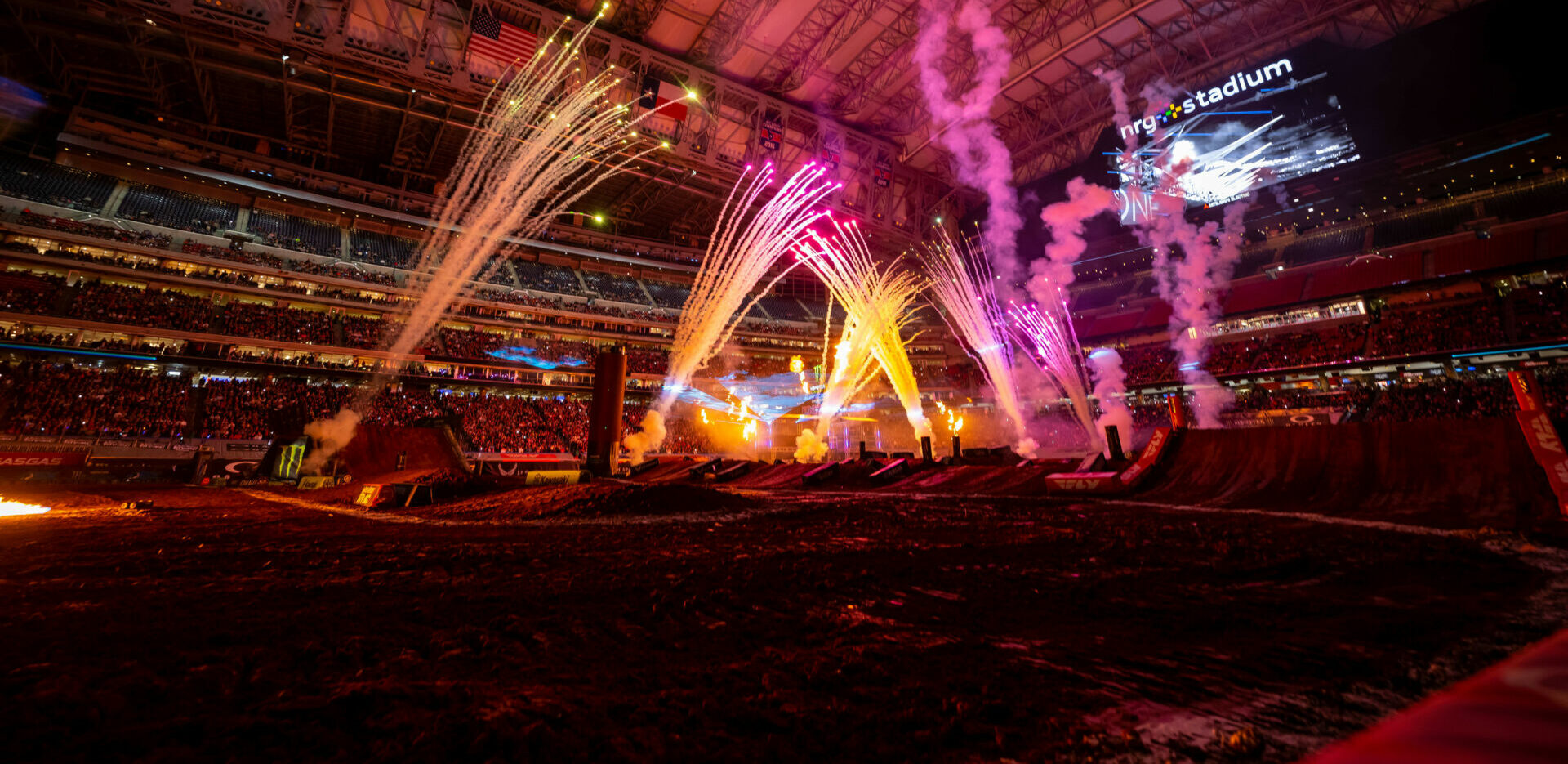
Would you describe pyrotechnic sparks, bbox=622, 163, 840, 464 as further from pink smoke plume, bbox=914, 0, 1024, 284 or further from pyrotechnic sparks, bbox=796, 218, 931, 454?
pink smoke plume, bbox=914, 0, 1024, 284

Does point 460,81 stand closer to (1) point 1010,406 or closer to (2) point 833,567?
(2) point 833,567

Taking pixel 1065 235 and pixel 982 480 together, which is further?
pixel 1065 235

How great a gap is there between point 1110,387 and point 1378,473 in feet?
87.1

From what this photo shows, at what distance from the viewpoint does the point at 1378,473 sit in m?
10.9

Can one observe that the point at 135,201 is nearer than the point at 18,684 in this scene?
No

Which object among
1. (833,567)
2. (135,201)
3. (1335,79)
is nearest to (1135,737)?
(833,567)

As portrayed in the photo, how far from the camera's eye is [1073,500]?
43.7 ft

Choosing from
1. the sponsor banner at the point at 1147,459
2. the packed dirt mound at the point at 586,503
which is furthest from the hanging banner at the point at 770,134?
the packed dirt mound at the point at 586,503

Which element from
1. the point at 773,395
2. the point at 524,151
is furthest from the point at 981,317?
the point at 524,151

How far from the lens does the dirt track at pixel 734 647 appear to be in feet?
6.95

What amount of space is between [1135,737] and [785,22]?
3184 centimetres

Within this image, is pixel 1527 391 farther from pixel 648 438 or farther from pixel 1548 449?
pixel 648 438

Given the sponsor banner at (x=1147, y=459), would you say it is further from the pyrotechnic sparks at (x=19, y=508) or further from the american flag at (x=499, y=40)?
the american flag at (x=499, y=40)

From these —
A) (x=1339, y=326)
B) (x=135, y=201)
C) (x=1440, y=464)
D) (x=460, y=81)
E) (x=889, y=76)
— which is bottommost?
(x=1440, y=464)
